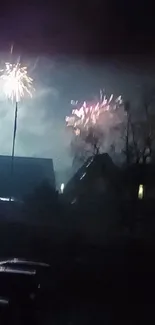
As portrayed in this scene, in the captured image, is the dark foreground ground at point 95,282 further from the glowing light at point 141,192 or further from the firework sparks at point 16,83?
the firework sparks at point 16,83

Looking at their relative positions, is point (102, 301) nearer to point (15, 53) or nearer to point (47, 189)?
point (47, 189)

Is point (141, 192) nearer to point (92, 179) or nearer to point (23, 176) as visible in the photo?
point (92, 179)

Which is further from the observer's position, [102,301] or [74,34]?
[74,34]

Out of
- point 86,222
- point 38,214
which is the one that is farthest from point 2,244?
point 86,222

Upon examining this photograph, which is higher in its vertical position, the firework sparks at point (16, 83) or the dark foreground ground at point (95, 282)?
the firework sparks at point (16, 83)

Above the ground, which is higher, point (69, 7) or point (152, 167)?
point (69, 7)

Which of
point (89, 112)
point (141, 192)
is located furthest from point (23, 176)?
point (141, 192)

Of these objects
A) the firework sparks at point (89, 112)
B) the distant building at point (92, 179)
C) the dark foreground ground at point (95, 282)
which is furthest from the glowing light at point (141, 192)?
the firework sparks at point (89, 112)

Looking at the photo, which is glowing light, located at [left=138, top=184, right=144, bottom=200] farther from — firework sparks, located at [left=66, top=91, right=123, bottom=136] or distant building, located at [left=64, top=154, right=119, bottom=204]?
firework sparks, located at [left=66, top=91, right=123, bottom=136]
